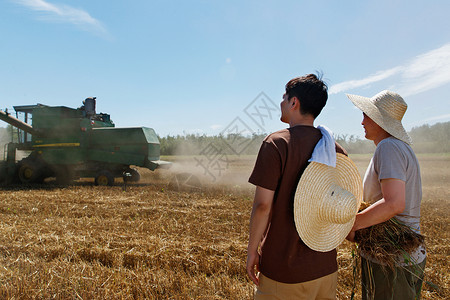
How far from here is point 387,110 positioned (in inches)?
78.8

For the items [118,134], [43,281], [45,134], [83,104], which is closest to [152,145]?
[118,134]

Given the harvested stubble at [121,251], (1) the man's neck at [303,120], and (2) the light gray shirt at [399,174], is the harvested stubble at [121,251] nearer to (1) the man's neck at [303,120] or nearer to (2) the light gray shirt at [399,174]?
(2) the light gray shirt at [399,174]

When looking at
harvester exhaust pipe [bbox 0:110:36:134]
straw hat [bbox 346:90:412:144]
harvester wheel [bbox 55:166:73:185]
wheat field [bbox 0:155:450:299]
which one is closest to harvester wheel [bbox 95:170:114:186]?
harvester wheel [bbox 55:166:73:185]

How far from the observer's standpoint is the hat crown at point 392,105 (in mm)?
1996

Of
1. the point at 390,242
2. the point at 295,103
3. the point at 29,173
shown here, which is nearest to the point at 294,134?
the point at 295,103

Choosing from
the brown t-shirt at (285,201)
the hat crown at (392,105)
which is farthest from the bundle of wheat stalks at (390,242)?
the hat crown at (392,105)

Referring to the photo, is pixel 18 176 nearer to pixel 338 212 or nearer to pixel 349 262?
pixel 349 262

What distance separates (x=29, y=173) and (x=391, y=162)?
14.4 meters

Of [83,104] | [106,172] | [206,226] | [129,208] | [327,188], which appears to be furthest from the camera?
[83,104]

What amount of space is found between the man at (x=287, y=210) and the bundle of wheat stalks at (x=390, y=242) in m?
0.39

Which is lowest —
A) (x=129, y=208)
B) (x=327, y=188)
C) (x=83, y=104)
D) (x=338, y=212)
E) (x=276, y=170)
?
(x=129, y=208)

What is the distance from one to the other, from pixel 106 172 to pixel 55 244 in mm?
7976

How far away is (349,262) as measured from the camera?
12.7ft

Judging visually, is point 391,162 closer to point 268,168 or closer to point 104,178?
point 268,168
